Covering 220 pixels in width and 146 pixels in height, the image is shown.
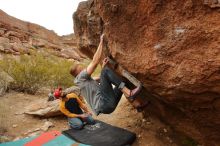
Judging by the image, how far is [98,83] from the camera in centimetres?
671

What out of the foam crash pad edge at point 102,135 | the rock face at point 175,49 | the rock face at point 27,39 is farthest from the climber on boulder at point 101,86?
the rock face at point 27,39

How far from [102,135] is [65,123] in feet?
6.90

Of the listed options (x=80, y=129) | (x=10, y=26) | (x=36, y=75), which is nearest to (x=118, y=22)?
(x=80, y=129)

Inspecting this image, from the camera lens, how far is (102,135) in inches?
287

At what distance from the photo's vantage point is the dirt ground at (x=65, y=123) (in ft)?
23.1

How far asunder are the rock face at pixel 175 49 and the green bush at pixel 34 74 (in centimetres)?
A: 724

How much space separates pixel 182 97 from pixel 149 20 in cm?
131

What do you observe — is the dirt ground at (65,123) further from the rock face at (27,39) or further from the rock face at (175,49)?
the rock face at (27,39)

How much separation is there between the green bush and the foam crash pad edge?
5196 millimetres

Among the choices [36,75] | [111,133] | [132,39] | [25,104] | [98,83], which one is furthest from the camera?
[36,75]

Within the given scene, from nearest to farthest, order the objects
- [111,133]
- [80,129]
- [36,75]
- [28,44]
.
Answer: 1. [111,133]
2. [80,129]
3. [36,75]
4. [28,44]

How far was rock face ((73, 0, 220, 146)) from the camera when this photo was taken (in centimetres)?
437

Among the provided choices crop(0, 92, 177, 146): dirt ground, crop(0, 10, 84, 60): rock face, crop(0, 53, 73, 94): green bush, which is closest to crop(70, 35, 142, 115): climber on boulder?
crop(0, 92, 177, 146): dirt ground

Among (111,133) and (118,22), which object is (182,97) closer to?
(118,22)
